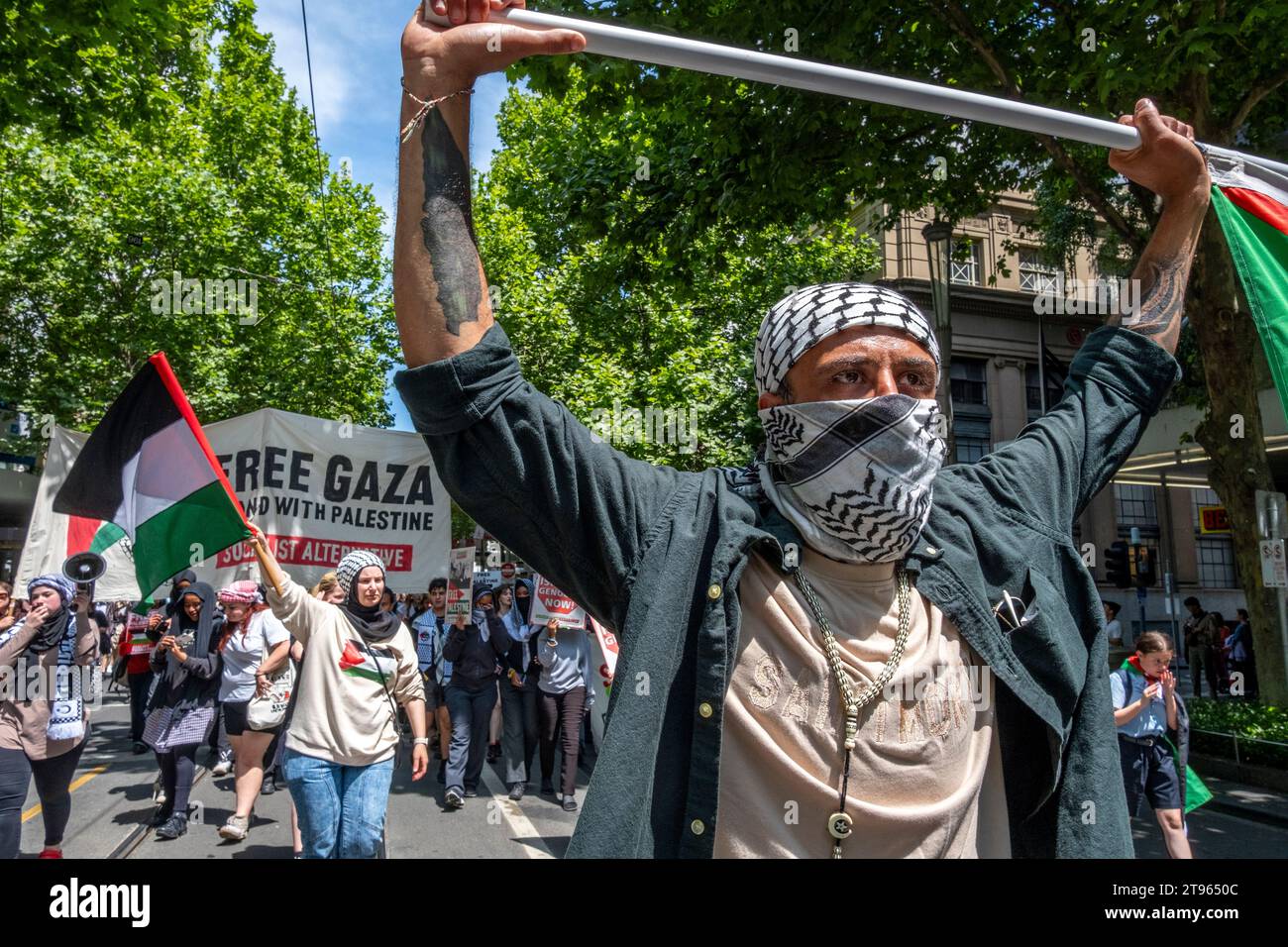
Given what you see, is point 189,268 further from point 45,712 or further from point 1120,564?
point 1120,564

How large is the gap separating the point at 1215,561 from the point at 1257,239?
33779 mm

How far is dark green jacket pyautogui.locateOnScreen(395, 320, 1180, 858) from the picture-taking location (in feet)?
4.40

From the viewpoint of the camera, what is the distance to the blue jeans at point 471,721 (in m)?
9.40

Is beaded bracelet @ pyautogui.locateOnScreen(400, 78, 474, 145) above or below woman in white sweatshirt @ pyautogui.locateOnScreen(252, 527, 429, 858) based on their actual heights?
above

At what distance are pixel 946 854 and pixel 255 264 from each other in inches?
996

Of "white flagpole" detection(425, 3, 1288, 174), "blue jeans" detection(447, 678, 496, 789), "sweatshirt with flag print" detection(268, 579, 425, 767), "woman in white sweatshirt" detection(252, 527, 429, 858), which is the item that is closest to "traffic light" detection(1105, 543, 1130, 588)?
"blue jeans" detection(447, 678, 496, 789)

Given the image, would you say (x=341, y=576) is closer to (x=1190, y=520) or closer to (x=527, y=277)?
(x=527, y=277)

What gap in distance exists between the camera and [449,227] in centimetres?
140

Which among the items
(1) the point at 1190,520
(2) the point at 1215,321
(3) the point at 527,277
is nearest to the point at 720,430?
(3) the point at 527,277

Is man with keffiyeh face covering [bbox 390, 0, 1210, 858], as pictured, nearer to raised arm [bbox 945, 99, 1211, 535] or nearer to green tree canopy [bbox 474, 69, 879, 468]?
raised arm [bbox 945, 99, 1211, 535]
